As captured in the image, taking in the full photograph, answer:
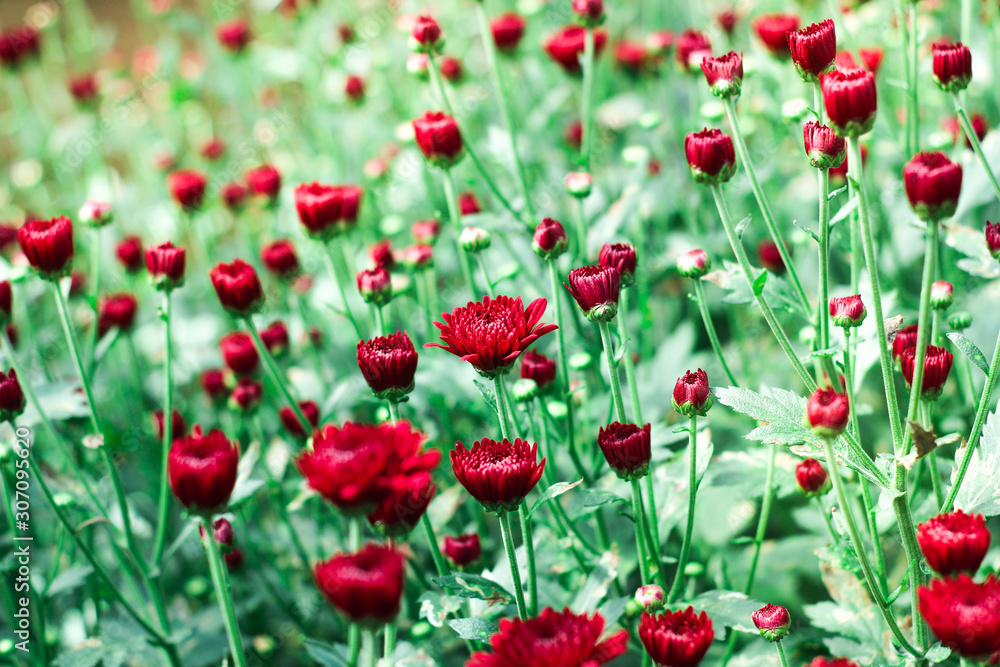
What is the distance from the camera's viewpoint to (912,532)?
85 cm

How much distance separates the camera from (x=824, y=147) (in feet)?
2.72

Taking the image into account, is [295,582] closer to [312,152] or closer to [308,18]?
[312,152]

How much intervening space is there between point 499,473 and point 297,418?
584 mm

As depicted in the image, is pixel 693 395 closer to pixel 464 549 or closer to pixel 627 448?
pixel 627 448

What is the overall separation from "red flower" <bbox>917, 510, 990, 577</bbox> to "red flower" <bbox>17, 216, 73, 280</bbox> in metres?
1.04

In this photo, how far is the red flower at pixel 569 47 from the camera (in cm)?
162

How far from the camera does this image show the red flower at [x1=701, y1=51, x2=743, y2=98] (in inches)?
34.4

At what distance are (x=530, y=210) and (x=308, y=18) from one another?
122 cm

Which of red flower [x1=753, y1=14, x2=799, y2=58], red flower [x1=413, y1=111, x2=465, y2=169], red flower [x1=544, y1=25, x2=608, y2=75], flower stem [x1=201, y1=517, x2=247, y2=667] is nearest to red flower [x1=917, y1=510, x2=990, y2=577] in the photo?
flower stem [x1=201, y1=517, x2=247, y2=667]

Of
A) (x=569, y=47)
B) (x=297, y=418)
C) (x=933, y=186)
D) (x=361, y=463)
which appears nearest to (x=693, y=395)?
(x=933, y=186)

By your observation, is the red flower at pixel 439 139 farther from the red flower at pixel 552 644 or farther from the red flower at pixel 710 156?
the red flower at pixel 552 644

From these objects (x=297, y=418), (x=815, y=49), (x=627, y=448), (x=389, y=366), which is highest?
(x=815, y=49)

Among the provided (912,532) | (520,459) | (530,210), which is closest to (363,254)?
(530,210)

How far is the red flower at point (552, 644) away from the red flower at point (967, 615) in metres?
0.25
